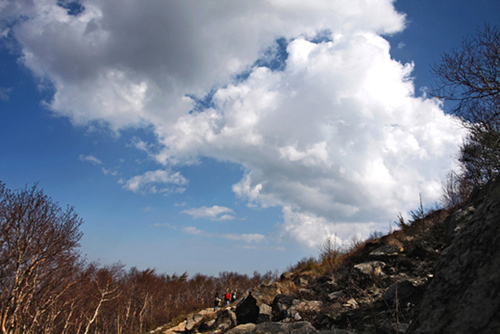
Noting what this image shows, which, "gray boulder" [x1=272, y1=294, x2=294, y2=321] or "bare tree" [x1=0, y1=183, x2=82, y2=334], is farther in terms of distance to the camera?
"bare tree" [x1=0, y1=183, x2=82, y2=334]

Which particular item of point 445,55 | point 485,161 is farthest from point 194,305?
point 445,55

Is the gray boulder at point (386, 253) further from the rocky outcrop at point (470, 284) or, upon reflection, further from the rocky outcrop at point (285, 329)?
the rocky outcrop at point (470, 284)

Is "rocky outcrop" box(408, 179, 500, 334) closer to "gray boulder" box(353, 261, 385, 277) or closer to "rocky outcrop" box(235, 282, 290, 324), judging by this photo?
"gray boulder" box(353, 261, 385, 277)

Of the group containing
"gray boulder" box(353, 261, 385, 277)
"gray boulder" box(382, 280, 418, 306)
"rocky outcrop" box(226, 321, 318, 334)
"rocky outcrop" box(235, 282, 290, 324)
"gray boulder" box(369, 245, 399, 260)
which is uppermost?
"gray boulder" box(369, 245, 399, 260)

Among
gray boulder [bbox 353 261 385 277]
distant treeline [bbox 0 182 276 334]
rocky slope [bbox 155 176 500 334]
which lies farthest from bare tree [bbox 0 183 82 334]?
gray boulder [bbox 353 261 385 277]

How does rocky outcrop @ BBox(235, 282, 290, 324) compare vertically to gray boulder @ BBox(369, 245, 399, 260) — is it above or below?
below

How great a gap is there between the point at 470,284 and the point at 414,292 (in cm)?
571

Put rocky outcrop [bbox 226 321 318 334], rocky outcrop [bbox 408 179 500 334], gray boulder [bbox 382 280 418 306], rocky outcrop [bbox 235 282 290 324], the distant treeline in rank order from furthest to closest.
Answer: the distant treeline < rocky outcrop [bbox 235 282 290 324] < gray boulder [bbox 382 280 418 306] < rocky outcrop [bbox 226 321 318 334] < rocky outcrop [bbox 408 179 500 334]

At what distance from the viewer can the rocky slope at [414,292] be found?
1701 millimetres

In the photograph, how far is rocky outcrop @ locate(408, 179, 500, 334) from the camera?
152 centimetres

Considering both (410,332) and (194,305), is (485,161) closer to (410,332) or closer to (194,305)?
(410,332)

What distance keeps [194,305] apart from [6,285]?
35477 millimetres

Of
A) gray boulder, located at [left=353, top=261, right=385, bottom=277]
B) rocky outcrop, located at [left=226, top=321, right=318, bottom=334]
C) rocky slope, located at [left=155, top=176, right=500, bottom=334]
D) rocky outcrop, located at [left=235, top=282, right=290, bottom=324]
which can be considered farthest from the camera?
rocky outcrop, located at [left=235, top=282, right=290, bottom=324]

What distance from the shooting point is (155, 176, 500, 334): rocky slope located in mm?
1701
